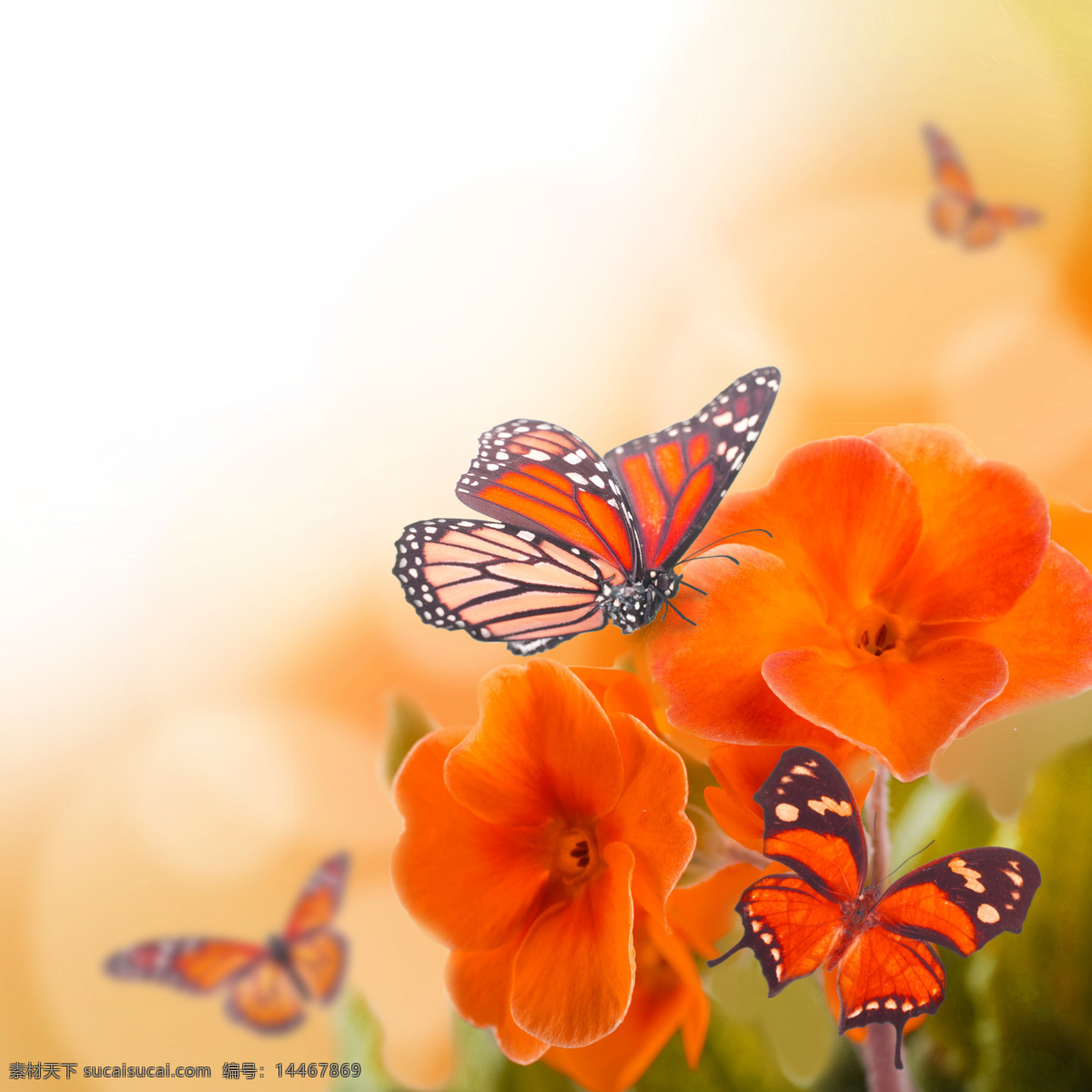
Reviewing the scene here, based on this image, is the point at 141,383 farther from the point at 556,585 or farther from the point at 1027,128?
the point at 1027,128

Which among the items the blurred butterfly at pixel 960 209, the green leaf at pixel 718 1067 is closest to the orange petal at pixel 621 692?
the green leaf at pixel 718 1067

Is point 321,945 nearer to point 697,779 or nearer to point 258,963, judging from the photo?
point 258,963

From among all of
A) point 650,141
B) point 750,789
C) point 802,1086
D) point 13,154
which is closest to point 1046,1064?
→ point 802,1086

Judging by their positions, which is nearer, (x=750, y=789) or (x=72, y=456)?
(x=750, y=789)

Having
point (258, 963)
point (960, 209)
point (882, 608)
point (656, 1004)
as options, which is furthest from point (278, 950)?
point (960, 209)

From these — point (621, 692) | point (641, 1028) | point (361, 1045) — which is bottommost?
point (361, 1045)

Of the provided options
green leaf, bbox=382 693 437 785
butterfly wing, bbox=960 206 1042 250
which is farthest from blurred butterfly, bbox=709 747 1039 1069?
butterfly wing, bbox=960 206 1042 250

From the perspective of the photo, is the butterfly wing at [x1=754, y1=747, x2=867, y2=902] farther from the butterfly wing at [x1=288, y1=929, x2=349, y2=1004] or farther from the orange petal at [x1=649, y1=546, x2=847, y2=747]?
the butterfly wing at [x1=288, y1=929, x2=349, y2=1004]
